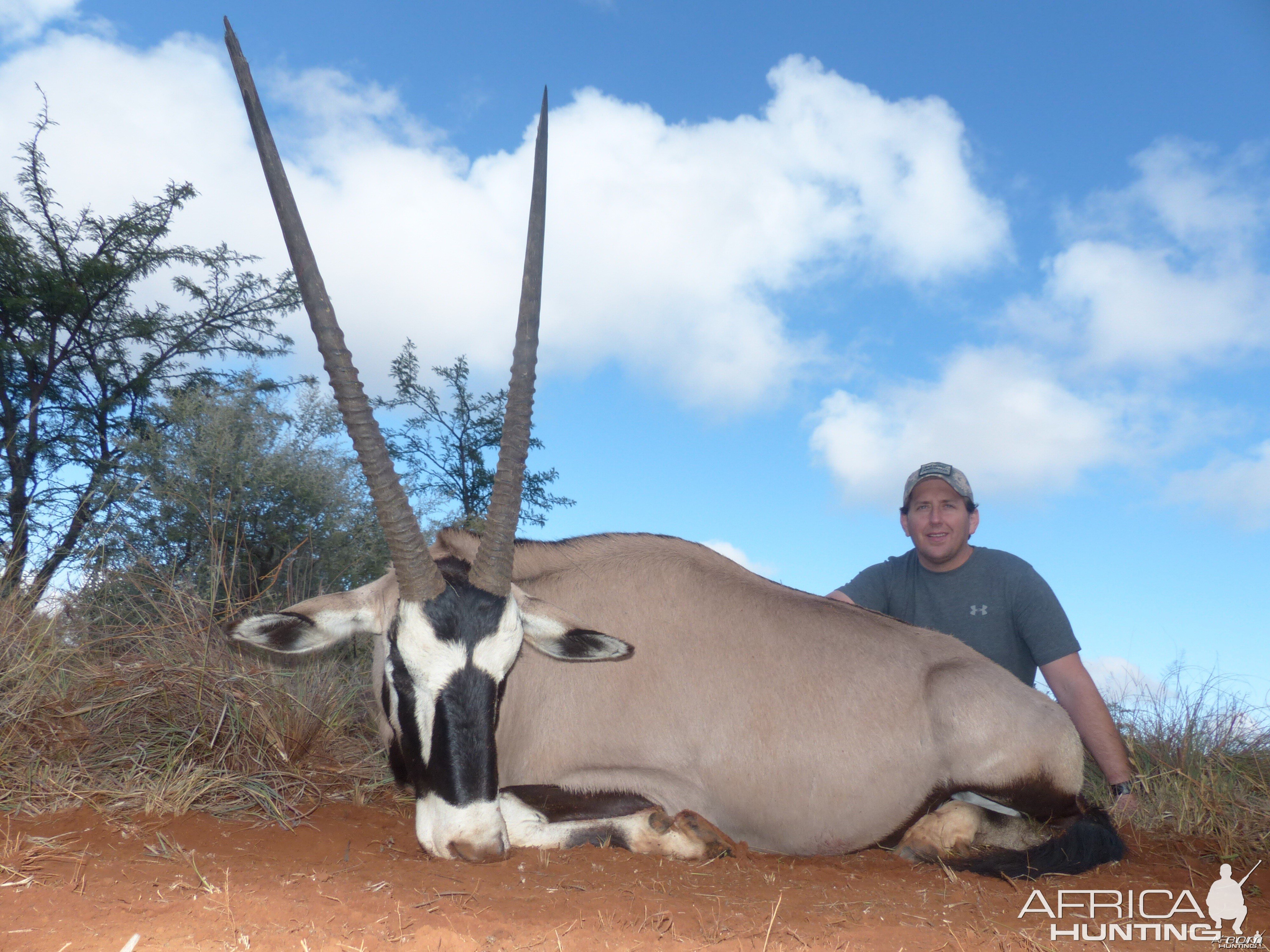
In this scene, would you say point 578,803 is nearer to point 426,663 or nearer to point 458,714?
point 458,714

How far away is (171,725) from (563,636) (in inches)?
101

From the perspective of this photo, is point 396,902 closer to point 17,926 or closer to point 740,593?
point 17,926

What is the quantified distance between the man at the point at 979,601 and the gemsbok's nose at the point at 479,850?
126 inches

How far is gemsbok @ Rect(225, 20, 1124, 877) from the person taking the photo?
429 centimetres

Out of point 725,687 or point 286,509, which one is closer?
point 725,687

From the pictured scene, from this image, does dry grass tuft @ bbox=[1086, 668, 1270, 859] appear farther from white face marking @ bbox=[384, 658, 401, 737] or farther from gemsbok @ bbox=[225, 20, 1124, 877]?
white face marking @ bbox=[384, 658, 401, 737]

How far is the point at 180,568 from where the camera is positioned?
9.50 meters

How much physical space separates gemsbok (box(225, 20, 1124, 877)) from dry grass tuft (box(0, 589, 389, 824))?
95 centimetres

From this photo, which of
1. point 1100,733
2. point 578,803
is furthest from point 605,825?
point 1100,733

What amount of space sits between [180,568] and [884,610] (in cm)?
732

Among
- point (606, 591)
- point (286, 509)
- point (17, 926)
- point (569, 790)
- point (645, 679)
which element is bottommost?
point (17, 926)

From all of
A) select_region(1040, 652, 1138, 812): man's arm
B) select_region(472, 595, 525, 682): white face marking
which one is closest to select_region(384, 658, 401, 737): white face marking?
select_region(472, 595, 525, 682): white face marking

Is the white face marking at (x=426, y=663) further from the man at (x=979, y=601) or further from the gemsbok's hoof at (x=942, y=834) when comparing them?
the man at (x=979, y=601)

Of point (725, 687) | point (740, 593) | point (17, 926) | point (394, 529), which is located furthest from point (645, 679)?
point (17, 926)
